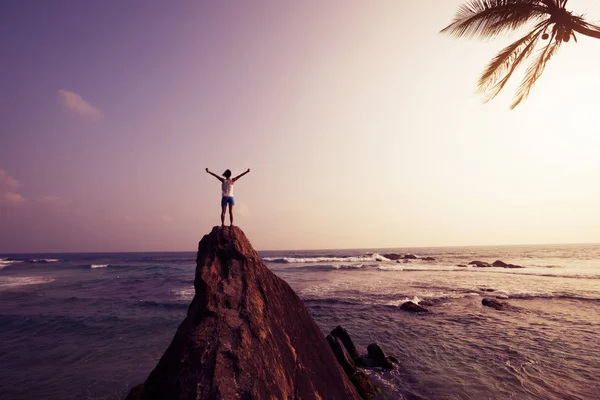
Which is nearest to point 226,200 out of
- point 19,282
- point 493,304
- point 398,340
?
point 398,340

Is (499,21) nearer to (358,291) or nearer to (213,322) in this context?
(213,322)

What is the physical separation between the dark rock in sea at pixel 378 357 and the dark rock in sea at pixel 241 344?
4.27 metres

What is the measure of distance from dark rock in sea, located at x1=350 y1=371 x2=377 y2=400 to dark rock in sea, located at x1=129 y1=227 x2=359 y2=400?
2.17 metres

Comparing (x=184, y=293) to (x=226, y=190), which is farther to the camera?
(x=184, y=293)

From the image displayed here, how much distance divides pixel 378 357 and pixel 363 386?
2.21m

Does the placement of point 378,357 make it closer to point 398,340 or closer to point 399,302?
point 398,340

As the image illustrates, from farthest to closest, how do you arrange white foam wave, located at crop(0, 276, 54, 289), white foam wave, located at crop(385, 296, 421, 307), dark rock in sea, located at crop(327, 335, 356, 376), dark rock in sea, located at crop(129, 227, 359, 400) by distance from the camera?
white foam wave, located at crop(0, 276, 54, 289) < white foam wave, located at crop(385, 296, 421, 307) < dark rock in sea, located at crop(327, 335, 356, 376) < dark rock in sea, located at crop(129, 227, 359, 400)

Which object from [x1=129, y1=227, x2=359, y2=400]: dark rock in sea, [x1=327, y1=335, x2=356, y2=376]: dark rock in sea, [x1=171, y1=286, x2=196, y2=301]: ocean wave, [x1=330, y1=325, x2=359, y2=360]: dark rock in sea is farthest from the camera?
[x1=171, y1=286, x2=196, y2=301]: ocean wave

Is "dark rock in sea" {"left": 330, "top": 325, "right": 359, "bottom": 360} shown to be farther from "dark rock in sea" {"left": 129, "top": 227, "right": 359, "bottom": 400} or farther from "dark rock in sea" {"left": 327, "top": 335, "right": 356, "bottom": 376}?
"dark rock in sea" {"left": 129, "top": 227, "right": 359, "bottom": 400}

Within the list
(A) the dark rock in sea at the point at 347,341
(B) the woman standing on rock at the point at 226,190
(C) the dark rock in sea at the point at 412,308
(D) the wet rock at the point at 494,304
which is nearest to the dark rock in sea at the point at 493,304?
(D) the wet rock at the point at 494,304

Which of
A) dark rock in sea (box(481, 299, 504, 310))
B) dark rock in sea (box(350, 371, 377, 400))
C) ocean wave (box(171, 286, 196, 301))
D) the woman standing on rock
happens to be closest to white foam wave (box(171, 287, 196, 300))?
ocean wave (box(171, 286, 196, 301))

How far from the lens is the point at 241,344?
485 cm

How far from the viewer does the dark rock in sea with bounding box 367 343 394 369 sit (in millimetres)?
9516

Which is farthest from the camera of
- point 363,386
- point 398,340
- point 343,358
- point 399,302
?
point 399,302
